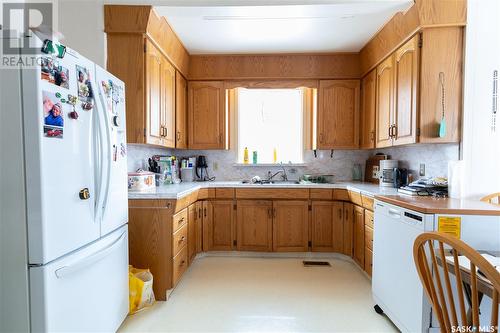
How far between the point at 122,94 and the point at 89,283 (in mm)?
1213

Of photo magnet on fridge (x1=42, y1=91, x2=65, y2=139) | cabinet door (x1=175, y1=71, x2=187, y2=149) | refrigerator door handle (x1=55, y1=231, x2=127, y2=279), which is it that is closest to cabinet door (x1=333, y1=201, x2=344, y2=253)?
cabinet door (x1=175, y1=71, x2=187, y2=149)

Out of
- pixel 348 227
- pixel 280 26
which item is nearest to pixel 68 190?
pixel 280 26

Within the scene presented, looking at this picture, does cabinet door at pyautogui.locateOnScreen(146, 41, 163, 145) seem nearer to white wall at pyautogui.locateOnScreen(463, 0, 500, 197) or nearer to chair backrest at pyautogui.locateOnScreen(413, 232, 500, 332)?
chair backrest at pyautogui.locateOnScreen(413, 232, 500, 332)

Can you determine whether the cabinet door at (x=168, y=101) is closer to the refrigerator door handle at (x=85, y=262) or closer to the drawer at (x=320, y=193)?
the refrigerator door handle at (x=85, y=262)

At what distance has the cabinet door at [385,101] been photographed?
104 inches

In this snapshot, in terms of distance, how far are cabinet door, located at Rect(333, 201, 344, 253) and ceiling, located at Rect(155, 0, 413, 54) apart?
190 centimetres

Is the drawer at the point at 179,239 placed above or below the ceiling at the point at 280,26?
below

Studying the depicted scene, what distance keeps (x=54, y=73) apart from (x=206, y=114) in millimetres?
2345

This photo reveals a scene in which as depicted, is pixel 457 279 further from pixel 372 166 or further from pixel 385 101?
pixel 372 166

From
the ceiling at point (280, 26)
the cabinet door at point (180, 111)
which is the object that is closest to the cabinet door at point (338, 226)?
the ceiling at point (280, 26)

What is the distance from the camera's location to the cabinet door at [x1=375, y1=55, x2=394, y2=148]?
2639 millimetres

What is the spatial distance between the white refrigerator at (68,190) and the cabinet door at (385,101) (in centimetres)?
251

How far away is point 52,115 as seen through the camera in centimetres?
114

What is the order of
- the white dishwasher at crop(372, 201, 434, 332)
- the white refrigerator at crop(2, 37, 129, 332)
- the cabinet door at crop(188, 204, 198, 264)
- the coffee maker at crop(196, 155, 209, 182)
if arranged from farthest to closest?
the coffee maker at crop(196, 155, 209, 182) → the cabinet door at crop(188, 204, 198, 264) → the white dishwasher at crop(372, 201, 434, 332) → the white refrigerator at crop(2, 37, 129, 332)
